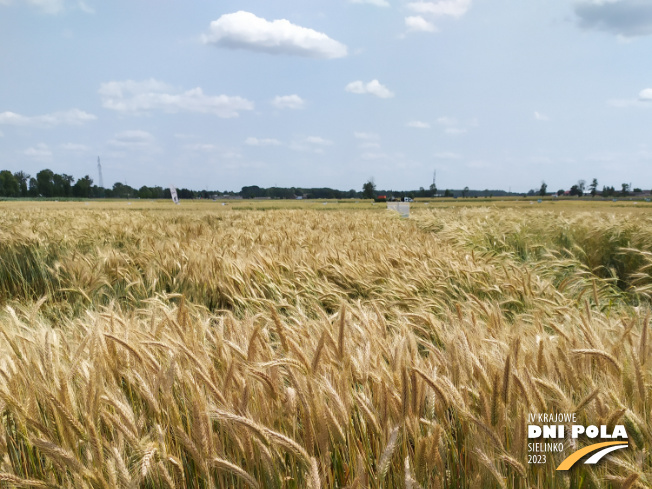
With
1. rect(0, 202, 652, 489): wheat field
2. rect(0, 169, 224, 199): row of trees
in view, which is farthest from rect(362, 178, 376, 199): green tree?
rect(0, 202, 652, 489): wheat field

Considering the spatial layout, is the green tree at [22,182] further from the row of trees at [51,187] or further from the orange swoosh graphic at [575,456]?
the orange swoosh graphic at [575,456]

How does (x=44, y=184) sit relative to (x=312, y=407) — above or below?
above

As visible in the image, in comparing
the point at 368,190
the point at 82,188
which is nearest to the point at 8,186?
the point at 82,188

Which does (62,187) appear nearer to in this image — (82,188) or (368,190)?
(82,188)

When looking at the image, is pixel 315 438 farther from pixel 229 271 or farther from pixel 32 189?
pixel 32 189

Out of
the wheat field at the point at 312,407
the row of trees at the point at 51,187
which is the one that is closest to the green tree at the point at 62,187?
the row of trees at the point at 51,187

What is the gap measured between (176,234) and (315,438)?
6.34m

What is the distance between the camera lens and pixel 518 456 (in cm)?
98

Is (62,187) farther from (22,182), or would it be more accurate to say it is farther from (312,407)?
(312,407)

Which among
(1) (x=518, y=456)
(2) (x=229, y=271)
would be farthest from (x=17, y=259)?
(1) (x=518, y=456)

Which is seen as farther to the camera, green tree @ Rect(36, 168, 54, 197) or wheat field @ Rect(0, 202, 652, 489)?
green tree @ Rect(36, 168, 54, 197)

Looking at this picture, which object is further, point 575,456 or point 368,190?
point 368,190

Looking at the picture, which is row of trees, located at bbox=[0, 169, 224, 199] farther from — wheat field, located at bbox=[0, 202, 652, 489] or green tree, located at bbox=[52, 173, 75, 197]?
wheat field, located at bbox=[0, 202, 652, 489]

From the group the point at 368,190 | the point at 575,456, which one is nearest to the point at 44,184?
the point at 368,190
